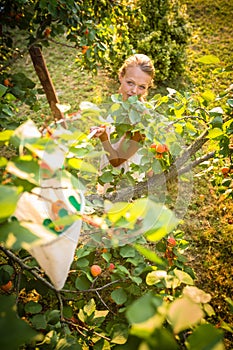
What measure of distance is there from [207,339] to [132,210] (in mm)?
194

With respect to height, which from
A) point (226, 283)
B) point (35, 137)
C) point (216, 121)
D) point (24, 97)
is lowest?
point (226, 283)

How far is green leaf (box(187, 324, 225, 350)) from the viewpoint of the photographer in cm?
39

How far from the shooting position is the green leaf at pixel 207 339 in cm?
39

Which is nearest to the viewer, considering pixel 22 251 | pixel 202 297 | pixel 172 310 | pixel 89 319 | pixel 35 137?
pixel 172 310

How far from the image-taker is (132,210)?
0.51 m

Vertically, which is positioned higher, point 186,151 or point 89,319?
point 186,151

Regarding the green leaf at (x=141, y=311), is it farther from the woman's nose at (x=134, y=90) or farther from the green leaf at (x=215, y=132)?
the woman's nose at (x=134, y=90)

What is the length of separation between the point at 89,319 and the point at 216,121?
0.77m

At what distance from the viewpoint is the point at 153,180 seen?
5.00 ft

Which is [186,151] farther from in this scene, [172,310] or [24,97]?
[172,310]

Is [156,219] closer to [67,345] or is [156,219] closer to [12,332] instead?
[12,332]

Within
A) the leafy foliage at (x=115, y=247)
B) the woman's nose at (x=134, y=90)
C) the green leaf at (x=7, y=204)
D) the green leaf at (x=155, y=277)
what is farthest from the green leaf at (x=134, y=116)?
the green leaf at (x=7, y=204)

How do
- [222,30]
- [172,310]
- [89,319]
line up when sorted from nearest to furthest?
[172,310]
[89,319]
[222,30]

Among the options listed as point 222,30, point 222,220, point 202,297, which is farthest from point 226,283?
point 222,30
